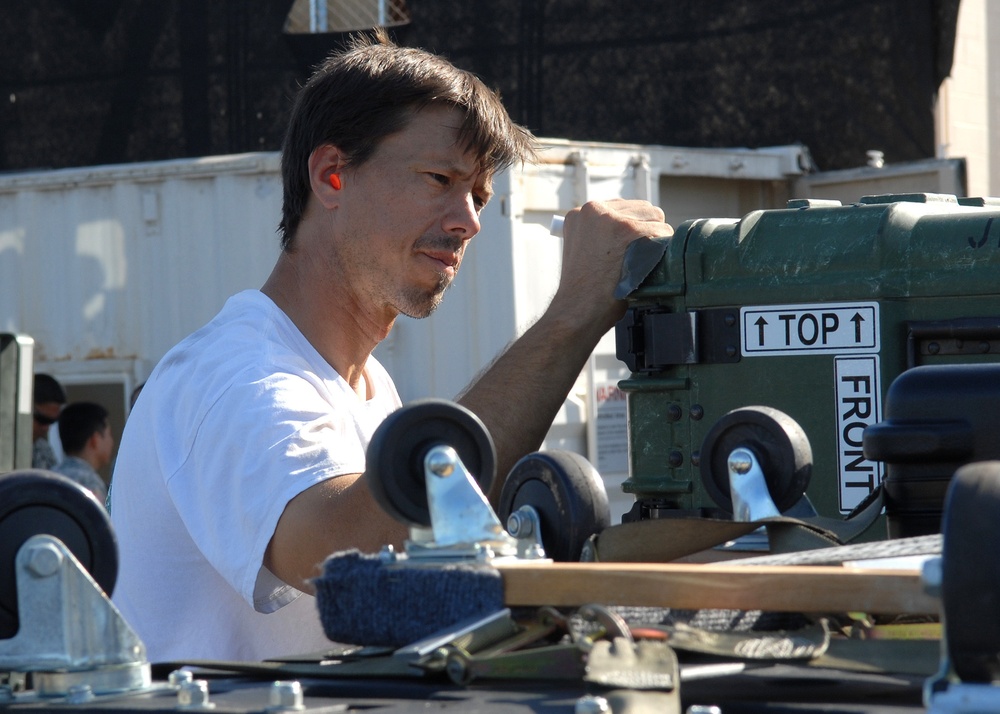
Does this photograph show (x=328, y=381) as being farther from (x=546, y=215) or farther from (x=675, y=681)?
(x=546, y=215)

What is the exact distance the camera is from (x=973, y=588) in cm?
95

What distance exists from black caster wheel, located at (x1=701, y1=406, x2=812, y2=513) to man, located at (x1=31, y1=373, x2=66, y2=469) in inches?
249

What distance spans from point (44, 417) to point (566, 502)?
6841 mm

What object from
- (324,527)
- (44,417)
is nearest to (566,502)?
(324,527)

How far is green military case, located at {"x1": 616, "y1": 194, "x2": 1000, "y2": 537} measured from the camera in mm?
2281

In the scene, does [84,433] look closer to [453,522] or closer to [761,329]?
[761,329]

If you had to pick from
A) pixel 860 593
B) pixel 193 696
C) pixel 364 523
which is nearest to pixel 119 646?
pixel 193 696

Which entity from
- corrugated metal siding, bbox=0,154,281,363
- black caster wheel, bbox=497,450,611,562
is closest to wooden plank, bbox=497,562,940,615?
black caster wheel, bbox=497,450,611,562

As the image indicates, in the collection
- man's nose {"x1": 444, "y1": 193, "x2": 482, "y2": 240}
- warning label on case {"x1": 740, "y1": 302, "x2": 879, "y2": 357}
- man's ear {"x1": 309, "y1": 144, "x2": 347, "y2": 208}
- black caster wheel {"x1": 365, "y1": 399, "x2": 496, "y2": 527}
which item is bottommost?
black caster wheel {"x1": 365, "y1": 399, "x2": 496, "y2": 527}

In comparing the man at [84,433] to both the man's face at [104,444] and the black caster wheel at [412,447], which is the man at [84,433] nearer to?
the man's face at [104,444]

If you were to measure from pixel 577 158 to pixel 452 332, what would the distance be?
109 centimetres

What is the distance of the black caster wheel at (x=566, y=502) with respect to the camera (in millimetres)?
1424

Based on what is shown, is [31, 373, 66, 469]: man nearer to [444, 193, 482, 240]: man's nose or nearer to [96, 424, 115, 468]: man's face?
[96, 424, 115, 468]: man's face

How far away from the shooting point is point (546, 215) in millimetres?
7324
